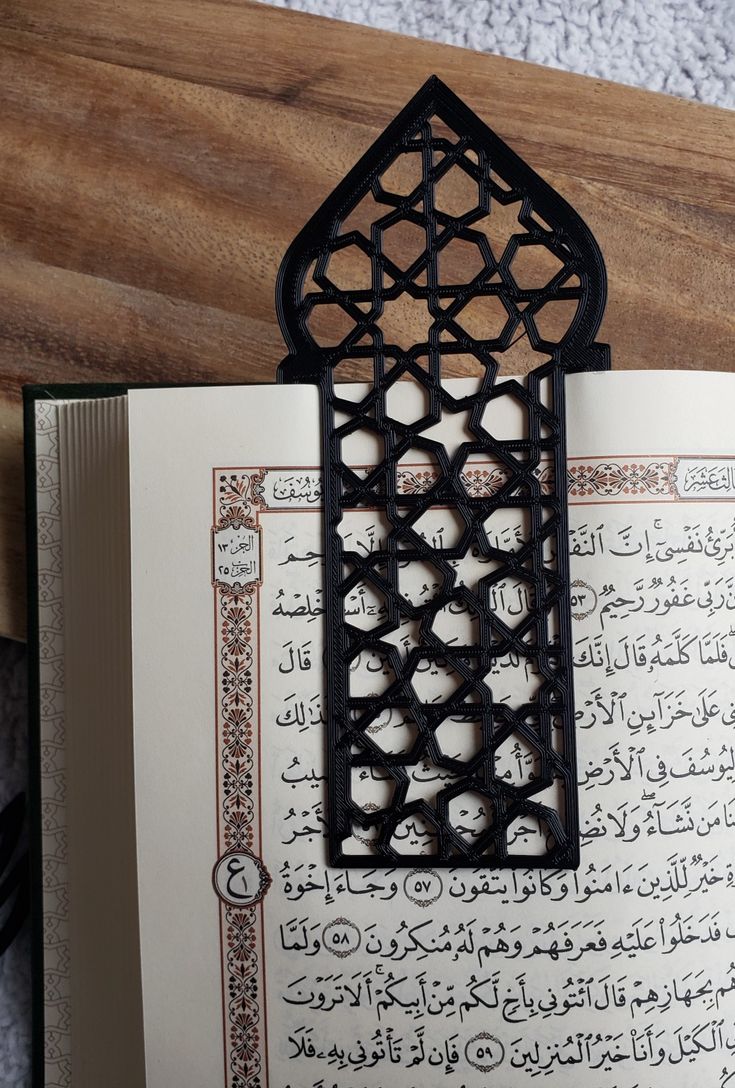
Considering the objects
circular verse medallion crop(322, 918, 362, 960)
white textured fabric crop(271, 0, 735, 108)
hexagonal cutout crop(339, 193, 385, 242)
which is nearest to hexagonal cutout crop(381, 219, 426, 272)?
hexagonal cutout crop(339, 193, 385, 242)

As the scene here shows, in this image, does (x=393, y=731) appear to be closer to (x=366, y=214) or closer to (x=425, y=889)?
(x=425, y=889)

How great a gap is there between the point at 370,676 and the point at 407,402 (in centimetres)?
11

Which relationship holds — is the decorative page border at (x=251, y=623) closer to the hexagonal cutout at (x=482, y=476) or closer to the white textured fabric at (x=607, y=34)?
the hexagonal cutout at (x=482, y=476)

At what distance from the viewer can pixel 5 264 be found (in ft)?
1.69

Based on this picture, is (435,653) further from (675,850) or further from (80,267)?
(80,267)

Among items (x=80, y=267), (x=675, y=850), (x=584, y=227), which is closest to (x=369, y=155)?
(x=584, y=227)

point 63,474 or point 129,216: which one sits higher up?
point 129,216

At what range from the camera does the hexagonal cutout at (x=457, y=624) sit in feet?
1.24

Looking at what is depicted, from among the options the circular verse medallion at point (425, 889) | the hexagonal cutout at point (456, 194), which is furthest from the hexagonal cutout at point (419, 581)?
the hexagonal cutout at point (456, 194)

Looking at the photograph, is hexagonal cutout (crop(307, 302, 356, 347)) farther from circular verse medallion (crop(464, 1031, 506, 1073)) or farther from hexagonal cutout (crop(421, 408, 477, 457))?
circular verse medallion (crop(464, 1031, 506, 1073))

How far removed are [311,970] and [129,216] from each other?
0.38 meters

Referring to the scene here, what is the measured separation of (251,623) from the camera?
38 cm

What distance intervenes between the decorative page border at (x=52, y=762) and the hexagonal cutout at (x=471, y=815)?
194 millimetres

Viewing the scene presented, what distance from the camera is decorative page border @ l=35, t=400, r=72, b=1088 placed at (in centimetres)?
46
